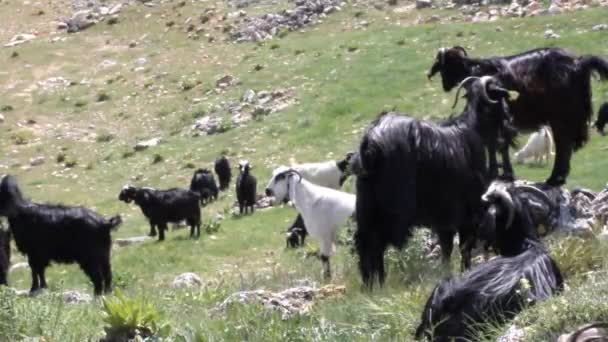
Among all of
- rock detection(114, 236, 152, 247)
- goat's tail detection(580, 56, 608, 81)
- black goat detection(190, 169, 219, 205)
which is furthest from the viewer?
black goat detection(190, 169, 219, 205)

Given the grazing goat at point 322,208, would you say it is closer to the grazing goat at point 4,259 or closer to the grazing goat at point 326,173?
the grazing goat at point 4,259

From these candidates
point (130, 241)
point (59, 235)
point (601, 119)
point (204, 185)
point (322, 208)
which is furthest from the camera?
point (204, 185)

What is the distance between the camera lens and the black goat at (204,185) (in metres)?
23.5

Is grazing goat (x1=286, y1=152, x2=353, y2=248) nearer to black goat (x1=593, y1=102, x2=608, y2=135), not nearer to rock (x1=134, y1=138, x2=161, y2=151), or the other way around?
black goat (x1=593, y1=102, x2=608, y2=135)

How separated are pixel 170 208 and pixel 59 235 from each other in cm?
523

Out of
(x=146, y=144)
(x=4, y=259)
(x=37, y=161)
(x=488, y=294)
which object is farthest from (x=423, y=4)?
(x=488, y=294)

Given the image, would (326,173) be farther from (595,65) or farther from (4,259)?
(595,65)

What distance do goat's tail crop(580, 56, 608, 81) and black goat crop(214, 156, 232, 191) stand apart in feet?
39.6

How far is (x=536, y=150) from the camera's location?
67.1 feet

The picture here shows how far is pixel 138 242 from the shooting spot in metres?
20.5

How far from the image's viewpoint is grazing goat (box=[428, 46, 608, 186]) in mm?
13492

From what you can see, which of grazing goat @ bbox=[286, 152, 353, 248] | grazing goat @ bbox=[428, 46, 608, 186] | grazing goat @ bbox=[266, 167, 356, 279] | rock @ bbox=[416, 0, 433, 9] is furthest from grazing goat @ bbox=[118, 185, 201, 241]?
rock @ bbox=[416, 0, 433, 9]

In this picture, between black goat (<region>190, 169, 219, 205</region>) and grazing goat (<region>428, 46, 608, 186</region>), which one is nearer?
grazing goat (<region>428, 46, 608, 186</region>)

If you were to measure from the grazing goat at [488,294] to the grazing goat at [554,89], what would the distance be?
6.36 metres
